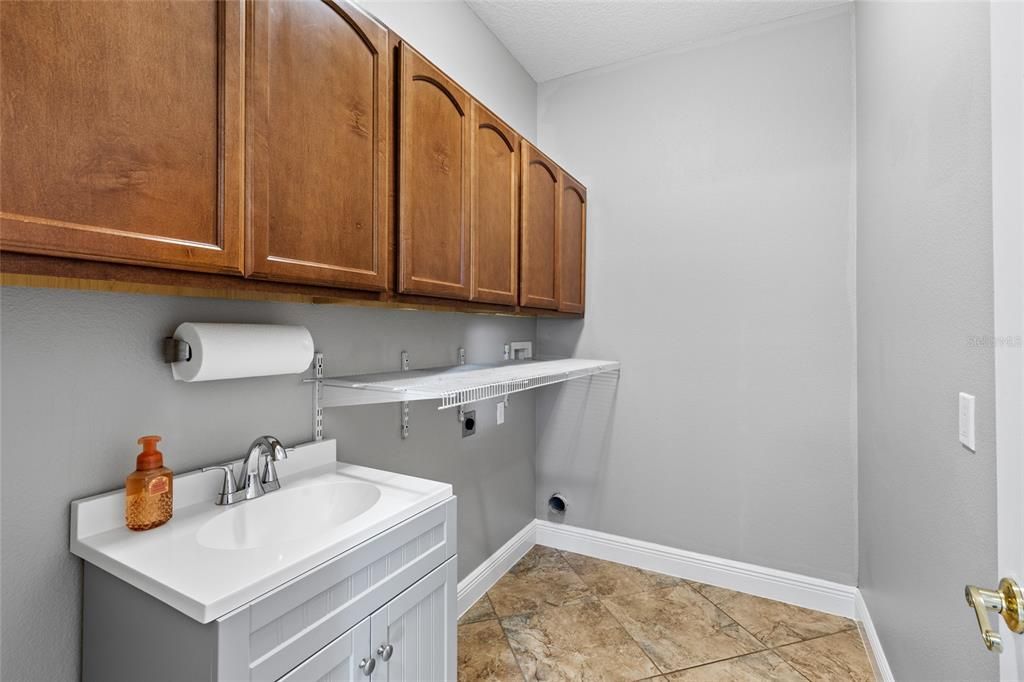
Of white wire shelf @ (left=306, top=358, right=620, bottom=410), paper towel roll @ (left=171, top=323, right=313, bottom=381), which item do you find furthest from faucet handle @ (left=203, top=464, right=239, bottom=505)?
white wire shelf @ (left=306, top=358, right=620, bottom=410)

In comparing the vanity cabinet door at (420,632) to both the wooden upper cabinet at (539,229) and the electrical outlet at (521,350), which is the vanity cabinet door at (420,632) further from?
the electrical outlet at (521,350)

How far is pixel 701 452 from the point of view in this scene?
2467 millimetres

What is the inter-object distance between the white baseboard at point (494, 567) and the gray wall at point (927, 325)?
156cm

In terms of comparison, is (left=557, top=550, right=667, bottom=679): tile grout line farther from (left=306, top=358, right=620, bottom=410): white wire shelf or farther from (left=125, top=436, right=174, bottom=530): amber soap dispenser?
(left=125, top=436, right=174, bottom=530): amber soap dispenser

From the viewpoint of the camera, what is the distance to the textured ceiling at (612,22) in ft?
7.20

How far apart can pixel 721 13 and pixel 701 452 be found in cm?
210

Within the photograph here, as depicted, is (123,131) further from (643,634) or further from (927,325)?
(643,634)

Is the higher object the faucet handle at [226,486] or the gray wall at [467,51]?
the gray wall at [467,51]

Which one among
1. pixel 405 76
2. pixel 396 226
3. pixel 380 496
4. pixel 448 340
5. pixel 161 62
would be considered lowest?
pixel 380 496

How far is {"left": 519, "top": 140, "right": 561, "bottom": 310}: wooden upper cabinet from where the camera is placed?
79.2 inches

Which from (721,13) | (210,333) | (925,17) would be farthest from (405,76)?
(721,13)

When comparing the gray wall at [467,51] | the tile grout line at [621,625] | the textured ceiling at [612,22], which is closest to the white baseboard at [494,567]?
the tile grout line at [621,625]

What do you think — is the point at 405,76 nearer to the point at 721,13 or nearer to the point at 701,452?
the point at 721,13

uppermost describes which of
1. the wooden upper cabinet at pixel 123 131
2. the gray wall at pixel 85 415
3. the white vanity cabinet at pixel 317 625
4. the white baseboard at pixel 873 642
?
the wooden upper cabinet at pixel 123 131
